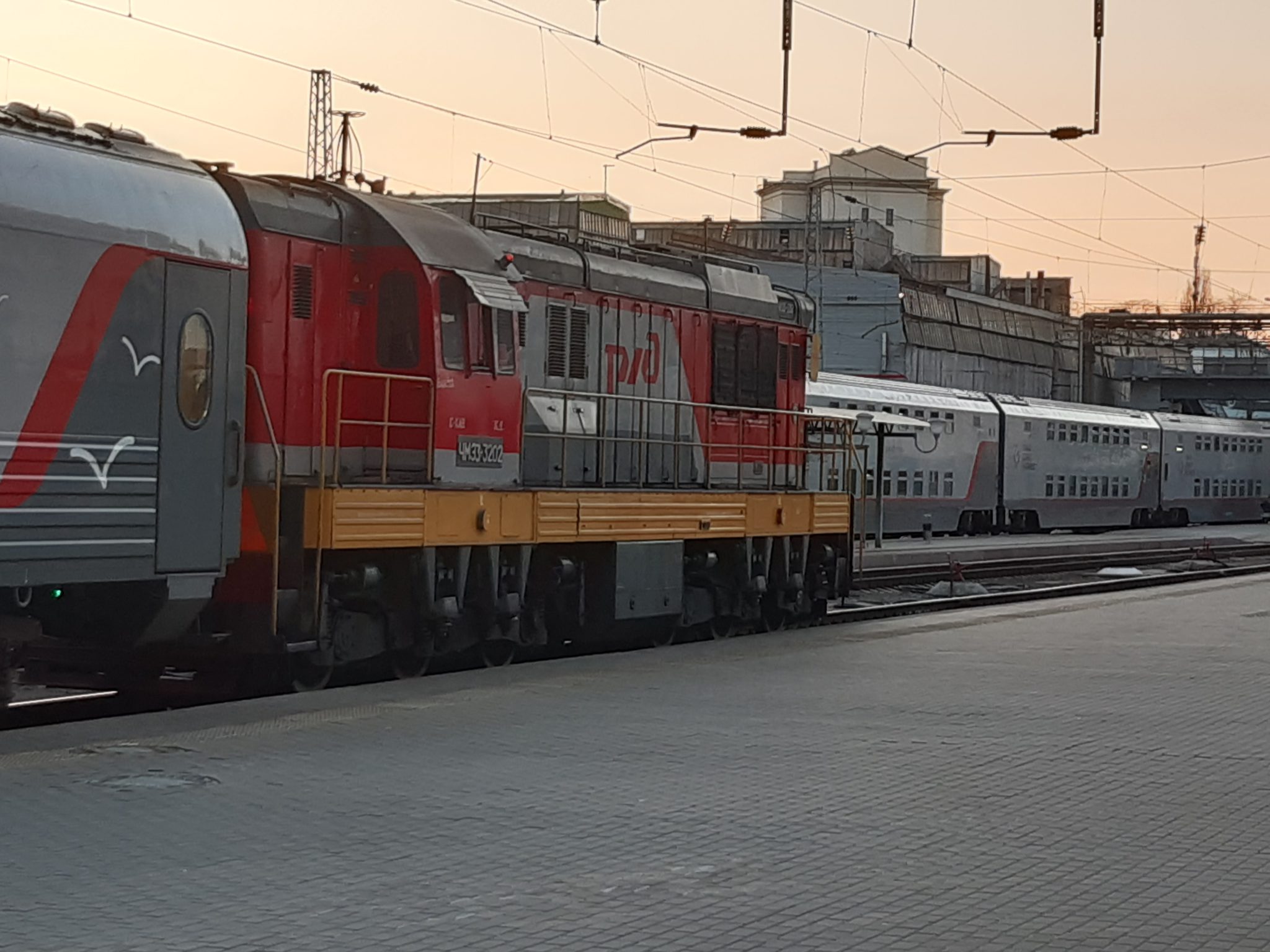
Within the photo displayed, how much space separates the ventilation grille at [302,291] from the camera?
1252 centimetres

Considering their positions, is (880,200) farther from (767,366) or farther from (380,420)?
(380,420)

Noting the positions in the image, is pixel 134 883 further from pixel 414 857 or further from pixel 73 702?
pixel 73 702

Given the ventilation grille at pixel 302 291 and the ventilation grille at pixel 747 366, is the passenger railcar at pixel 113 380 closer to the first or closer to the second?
the ventilation grille at pixel 302 291

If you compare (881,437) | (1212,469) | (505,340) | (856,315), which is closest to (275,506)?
(505,340)

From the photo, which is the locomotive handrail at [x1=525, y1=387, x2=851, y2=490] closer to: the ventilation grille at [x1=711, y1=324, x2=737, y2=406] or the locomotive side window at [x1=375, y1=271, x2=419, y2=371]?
the ventilation grille at [x1=711, y1=324, x2=737, y2=406]

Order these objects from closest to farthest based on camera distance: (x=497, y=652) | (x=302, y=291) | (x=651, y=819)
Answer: (x=651, y=819), (x=302, y=291), (x=497, y=652)

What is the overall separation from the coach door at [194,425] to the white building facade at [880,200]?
88.8 meters

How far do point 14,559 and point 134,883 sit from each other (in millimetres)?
3782

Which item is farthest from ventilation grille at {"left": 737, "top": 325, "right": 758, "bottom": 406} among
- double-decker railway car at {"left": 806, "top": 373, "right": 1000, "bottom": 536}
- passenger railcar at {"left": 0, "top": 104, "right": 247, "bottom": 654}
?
double-decker railway car at {"left": 806, "top": 373, "right": 1000, "bottom": 536}

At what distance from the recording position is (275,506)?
11844mm

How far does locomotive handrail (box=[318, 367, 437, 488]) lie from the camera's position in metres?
12.2

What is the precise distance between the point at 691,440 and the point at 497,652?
12.5 ft

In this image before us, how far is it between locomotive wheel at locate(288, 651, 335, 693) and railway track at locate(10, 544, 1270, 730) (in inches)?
21.9

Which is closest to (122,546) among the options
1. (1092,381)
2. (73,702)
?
(73,702)
